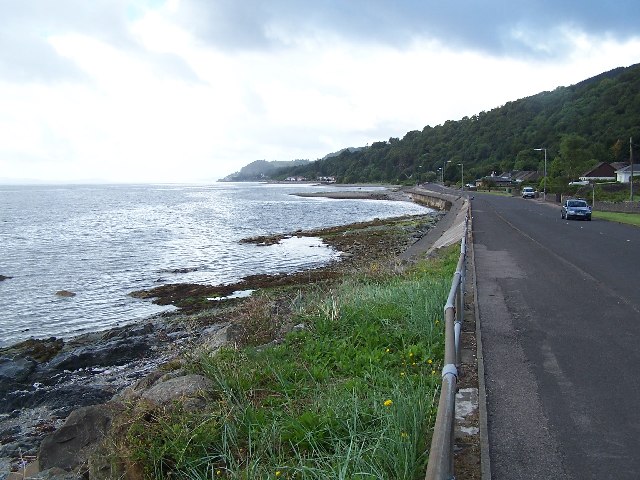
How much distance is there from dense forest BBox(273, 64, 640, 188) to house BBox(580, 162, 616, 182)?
5.67 feet

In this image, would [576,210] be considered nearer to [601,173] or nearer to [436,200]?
[436,200]

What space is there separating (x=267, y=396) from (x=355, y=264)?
780 inches

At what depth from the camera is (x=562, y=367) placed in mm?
7141

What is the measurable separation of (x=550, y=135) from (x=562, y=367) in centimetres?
13230

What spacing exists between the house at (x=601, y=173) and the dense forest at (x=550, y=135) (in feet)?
5.67

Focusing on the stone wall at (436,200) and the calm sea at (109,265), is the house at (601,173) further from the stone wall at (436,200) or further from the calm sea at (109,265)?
the calm sea at (109,265)

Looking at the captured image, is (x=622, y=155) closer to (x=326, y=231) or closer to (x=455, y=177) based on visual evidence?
(x=455, y=177)

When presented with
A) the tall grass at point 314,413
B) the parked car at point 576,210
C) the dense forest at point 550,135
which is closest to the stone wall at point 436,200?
the dense forest at point 550,135

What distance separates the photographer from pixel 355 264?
26297 millimetres

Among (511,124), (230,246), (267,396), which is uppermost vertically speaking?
Result: (511,124)

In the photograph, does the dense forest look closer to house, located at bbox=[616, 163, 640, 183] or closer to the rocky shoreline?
house, located at bbox=[616, 163, 640, 183]

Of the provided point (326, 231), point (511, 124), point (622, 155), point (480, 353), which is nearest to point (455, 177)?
point (511, 124)

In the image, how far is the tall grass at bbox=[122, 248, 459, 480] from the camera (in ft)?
15.7

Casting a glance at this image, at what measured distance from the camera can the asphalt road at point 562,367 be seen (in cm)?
485
